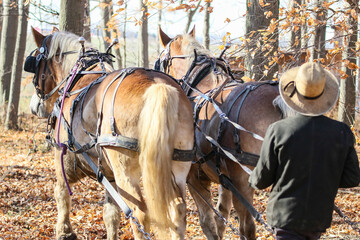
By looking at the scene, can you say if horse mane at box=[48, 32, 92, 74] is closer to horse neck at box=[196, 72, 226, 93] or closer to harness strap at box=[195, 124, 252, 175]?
horse neck at box=[196, 72, 226, 93]

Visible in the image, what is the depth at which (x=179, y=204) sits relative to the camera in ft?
12.0

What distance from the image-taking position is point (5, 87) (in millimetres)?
16328

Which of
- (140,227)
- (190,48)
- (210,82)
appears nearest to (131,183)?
(140,227)

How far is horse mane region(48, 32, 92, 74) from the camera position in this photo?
553 cm

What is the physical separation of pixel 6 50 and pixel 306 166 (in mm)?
15219

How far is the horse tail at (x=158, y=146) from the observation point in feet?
11.3

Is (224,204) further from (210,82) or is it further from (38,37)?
(38,37)

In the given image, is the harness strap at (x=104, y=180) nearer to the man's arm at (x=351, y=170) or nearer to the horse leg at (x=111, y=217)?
the horse leg at (x=111, y=217)

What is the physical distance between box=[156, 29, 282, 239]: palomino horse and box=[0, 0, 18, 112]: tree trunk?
11726mm

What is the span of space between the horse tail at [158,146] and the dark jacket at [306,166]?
90 cm

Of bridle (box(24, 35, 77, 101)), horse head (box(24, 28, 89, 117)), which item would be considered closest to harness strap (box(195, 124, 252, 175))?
horse head (box(24, 28, 89, 117))

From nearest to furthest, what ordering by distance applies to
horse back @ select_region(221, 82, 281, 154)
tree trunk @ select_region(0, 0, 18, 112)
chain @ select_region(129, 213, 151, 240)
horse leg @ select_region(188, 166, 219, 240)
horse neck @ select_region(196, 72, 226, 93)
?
chain @ select_region(129, 213, 151, 240), horse back @ select_region(221, 82, 281, 154), horse leg @ select_region(188, 166, 219, 240), horse neck @ select_region(196, 72, 226, 93), tree trunk @ select_region(0, 0, 18, 112)

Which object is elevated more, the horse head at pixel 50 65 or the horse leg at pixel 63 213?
the horse head at pixel 50 65

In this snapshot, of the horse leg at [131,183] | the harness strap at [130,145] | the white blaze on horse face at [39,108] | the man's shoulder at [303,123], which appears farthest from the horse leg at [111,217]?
the man's shoulder at [303,123]
